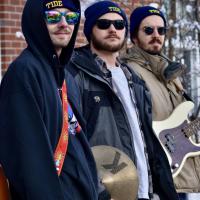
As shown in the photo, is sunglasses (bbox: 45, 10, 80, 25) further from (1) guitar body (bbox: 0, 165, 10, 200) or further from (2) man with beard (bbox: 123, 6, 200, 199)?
(2) man with beard (bbox: 123, 6, 200, 199)

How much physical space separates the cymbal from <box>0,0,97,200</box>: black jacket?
0.57 meters

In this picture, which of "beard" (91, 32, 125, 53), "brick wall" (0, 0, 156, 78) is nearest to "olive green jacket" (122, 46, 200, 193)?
"beard" (91, 32, 125, 53)

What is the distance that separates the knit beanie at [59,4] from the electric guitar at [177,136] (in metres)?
1.50

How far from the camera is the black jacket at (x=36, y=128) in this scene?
8.81 feet

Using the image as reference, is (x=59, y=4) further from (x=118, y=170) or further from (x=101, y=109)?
(x=118, y=170)

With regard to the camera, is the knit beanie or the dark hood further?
the knit beanie

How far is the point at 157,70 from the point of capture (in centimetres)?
467

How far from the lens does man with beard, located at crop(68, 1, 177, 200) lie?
3852mm

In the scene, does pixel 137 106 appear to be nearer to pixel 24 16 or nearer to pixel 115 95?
pixel 115 95

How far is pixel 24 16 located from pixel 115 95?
1047 millimetres

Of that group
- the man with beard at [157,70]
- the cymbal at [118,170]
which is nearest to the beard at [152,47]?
the man with beard at [157,70]

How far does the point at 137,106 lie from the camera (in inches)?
162

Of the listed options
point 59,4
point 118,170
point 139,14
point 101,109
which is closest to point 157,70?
point 139,14

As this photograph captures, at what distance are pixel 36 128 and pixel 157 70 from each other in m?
2.10
